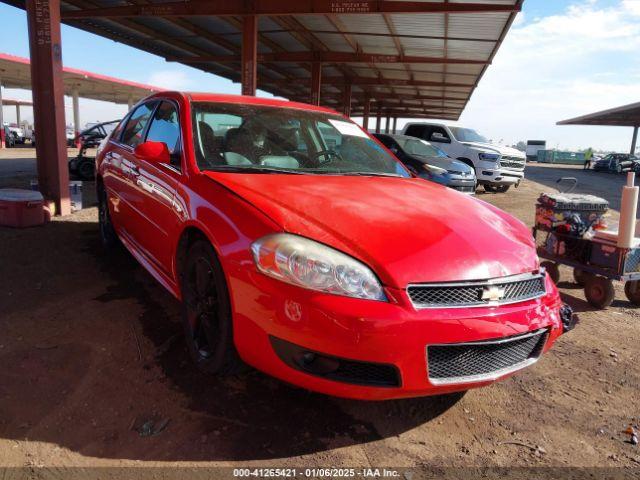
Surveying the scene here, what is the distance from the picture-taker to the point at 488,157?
1360 cm

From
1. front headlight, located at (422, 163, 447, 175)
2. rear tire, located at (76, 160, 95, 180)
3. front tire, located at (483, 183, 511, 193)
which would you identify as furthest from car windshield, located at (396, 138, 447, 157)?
rear tire, located at (76, 160, 95, 180)

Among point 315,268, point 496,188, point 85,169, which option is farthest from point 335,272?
point 496,188

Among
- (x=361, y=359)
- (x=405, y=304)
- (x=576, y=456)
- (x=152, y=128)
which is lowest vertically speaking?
(x=576, y=456)

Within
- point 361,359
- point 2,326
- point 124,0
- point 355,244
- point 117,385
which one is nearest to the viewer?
point 361,359

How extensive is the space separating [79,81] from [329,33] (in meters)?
19.4

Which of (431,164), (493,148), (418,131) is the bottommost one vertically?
(431,164)

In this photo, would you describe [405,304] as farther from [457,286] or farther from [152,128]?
[152,128]

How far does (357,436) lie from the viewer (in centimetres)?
225

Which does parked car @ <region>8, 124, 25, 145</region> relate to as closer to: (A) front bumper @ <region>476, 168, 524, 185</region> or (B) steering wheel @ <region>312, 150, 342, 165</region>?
(A) front bumper @ <region>476, 168, 524, 185</region>

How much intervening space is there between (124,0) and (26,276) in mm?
10249

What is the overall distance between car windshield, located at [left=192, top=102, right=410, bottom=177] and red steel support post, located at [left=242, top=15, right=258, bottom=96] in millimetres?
8853

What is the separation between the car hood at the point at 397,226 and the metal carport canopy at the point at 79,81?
2176 cm

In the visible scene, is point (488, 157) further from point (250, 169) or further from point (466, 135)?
point (250, 169)

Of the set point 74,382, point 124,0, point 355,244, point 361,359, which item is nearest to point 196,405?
point 74,382
